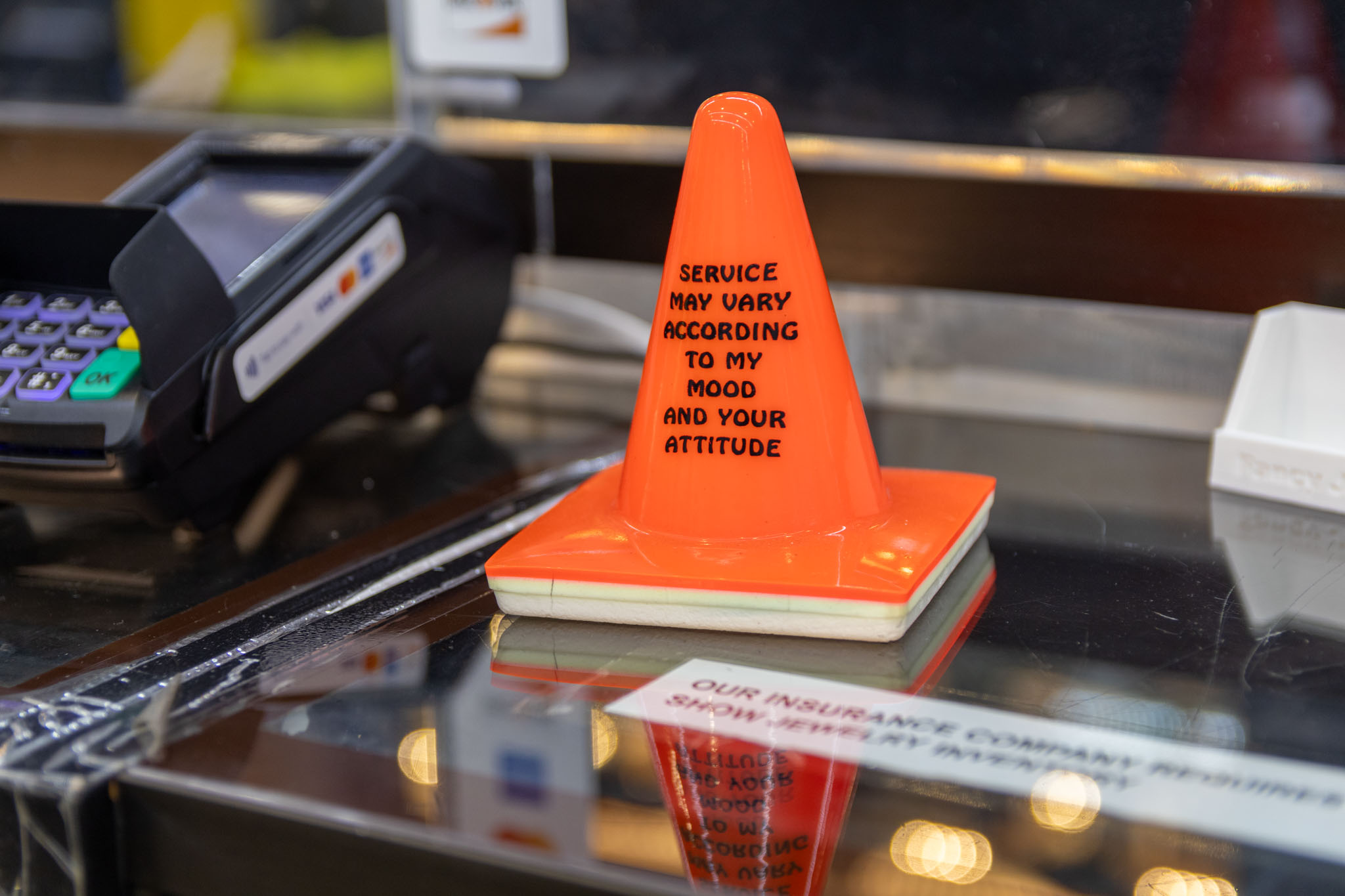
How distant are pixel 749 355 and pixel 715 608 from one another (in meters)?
0.12

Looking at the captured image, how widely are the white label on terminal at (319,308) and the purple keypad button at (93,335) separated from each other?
0.07 metres

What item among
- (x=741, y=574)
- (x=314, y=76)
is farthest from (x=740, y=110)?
(x=314, y=76)

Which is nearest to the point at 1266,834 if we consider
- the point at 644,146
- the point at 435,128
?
the point at 644,146

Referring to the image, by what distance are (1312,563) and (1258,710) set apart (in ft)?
0.63

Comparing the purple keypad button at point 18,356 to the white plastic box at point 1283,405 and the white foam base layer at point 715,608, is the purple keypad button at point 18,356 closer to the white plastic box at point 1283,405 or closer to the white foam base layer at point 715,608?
the white foam base layer at point 715,608

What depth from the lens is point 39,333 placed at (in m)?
0.65

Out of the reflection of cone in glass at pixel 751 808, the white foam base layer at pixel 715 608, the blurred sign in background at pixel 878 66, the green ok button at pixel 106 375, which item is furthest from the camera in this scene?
the blurred sign in background at pixel 878 66

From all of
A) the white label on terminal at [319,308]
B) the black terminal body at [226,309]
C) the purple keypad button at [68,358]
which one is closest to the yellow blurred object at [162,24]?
the black terminal body at [226,309]

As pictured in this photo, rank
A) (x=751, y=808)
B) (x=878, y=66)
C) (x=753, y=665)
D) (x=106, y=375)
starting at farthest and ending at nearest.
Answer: (x=878, y=66) < (x=106, y=375) < (x=753, y=665) < (x=751, y=808)

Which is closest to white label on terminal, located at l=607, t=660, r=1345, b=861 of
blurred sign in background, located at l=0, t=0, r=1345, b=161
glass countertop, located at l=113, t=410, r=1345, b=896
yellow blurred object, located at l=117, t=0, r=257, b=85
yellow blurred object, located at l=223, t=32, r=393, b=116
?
glass countertop, located at l=113, t=410, r=1345, b=896

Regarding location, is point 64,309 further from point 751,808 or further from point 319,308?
point 751,808

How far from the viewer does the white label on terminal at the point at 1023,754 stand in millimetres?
374

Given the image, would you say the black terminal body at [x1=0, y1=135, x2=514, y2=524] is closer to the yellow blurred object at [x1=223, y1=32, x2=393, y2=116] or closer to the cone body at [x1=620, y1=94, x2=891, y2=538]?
the cone body at [x1=620, y1=94, x2=891, y2=538]

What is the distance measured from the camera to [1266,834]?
0.36 meters
